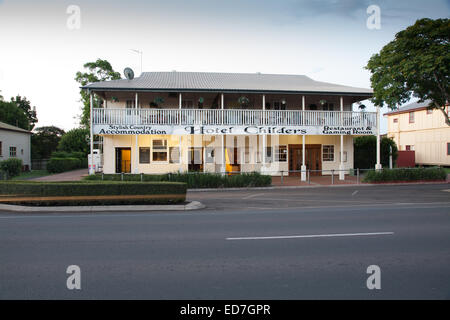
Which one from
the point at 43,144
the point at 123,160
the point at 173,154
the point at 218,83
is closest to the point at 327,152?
the point at 218,83

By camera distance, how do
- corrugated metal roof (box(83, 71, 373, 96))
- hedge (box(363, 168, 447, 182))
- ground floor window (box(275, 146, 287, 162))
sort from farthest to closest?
ground floor window (box(275, 146, 287, 162)) → corrugated metal roof (box(83, 71, 373, 96)) → hedge (box(363, 168, 447, 182))

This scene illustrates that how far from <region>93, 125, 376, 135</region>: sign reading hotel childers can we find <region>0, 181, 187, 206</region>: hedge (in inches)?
343

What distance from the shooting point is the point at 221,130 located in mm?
20734

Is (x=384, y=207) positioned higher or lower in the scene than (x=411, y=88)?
lower

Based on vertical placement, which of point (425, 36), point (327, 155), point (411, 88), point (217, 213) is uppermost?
point (425, 36)

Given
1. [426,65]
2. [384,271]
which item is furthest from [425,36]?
[384,271]

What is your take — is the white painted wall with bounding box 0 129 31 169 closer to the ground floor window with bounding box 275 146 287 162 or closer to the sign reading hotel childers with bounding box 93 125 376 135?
the sign reading hotel childers with bounding box 93 125 376 135

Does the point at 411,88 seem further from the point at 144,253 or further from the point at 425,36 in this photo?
the point at 144,253

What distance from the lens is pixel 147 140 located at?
22844 mm

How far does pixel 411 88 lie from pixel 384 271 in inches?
567

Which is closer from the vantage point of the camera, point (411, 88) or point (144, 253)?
point (144, 253)

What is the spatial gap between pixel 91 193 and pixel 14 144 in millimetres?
28337

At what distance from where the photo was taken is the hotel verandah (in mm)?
20406

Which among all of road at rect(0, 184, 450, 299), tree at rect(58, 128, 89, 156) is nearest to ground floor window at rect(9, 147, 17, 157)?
tree at rect(58, 128, 89, 156)
